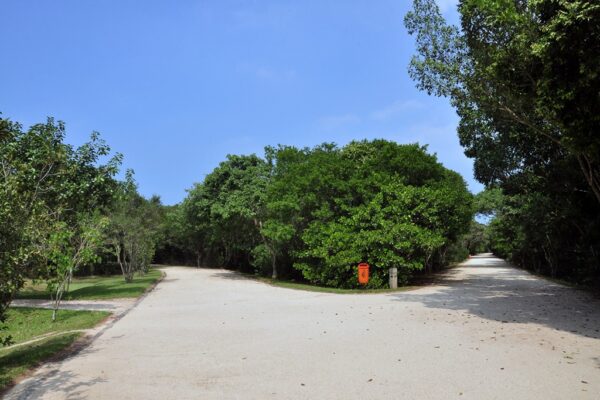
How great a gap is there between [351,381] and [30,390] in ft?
11.9

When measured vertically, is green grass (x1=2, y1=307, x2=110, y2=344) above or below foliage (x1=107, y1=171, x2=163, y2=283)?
below

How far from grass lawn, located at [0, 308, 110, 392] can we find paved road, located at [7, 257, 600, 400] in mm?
430

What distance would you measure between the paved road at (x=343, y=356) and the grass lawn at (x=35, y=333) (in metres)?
0.43

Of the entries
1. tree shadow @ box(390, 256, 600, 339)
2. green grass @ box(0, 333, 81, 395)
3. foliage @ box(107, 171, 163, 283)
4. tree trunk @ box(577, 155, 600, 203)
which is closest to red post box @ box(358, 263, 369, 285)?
tree shadow @ box(390, 256, 600, 339)

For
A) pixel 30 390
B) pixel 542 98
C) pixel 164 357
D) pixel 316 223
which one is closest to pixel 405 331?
pixel 164 357

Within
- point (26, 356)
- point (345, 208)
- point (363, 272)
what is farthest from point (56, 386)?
point (345, 208)

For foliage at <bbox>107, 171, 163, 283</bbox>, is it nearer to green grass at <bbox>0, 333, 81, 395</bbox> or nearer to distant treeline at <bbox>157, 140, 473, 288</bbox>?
distant treeline at <bbox>157, 140, 473, 288</bbox>

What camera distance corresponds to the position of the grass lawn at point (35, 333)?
6008 mm

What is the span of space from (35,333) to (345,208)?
12.5 metres

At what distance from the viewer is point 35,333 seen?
33.6 ft

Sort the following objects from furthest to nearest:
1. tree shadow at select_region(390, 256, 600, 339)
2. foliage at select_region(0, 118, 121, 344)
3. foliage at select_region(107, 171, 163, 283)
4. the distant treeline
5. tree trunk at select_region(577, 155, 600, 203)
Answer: foliage at select_region(107, 171, 163, 283), the distant treeline, tree trunk at select_region(577, 155, 600, 203), tree shadow at select_region(390, 256, 600, 339), foliage at select_region(0, 118, 121, 344)

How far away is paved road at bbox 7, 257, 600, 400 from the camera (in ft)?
15.5

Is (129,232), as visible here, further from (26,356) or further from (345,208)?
(26,356)

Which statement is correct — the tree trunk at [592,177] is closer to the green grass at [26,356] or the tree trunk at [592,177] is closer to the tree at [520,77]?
the tree at [520,77]
